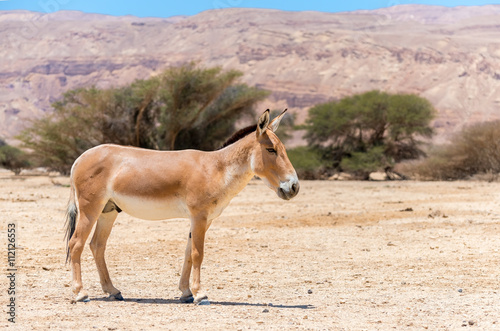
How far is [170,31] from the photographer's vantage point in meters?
170

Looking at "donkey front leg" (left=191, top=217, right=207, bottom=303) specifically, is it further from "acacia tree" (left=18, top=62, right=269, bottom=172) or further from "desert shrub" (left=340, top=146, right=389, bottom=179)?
"desert shrub" (left=340, top=146, right=389, bottom=179)

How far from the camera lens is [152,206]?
7.07 meters

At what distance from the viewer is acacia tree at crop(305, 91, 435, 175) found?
1553 inches

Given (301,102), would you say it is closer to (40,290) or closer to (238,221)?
(238,221)

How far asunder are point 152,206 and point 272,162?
4.62 feet

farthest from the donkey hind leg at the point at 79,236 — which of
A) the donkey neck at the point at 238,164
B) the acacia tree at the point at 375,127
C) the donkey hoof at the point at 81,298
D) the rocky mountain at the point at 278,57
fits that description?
the rocky mountain at the point at 278,57

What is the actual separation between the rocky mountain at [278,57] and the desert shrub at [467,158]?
55.5m

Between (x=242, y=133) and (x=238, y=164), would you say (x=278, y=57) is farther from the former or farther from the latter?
(x=238, y=164)

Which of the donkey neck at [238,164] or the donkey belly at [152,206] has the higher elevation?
the donkey neck at [238,164]

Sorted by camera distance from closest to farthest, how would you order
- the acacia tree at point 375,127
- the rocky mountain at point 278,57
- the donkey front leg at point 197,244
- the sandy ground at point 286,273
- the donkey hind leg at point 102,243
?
the sandy ground at point 286,273 < the donkey front leg at point 197,244 < the donkey hind leg at point 102,243 < the acacia tree at point 375,127 < the rocky mountain at point 278,57

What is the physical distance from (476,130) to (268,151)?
97.2 feet

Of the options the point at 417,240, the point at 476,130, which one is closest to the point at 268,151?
the point at 417,240

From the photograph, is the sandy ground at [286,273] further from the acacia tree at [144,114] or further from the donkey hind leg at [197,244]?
the acacia tree at [144,114]

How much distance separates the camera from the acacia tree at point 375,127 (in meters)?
39.4
